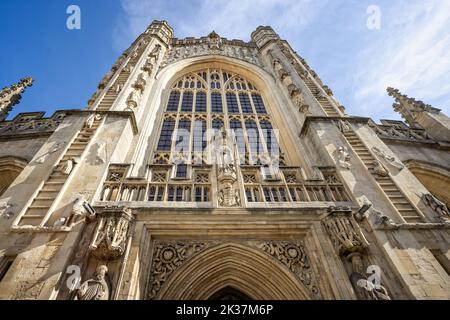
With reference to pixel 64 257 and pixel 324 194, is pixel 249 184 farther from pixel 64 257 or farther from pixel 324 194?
pixel 64 257

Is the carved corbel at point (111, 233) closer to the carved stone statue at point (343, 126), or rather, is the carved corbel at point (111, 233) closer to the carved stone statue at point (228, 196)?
the carved stone statue at point (228, 196)

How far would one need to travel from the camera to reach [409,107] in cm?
1437

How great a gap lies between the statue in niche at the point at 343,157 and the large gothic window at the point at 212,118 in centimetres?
297

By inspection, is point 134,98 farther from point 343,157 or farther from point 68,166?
point 343,157

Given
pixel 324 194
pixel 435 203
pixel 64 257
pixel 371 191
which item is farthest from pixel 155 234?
pixel 435 203

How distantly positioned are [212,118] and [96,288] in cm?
955

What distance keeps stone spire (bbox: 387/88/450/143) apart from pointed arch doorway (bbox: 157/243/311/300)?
11507mm

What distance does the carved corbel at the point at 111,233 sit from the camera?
16.4 ft

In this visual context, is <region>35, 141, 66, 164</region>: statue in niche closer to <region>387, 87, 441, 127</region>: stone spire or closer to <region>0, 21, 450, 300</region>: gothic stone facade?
<region>0, 21, 450, 300</region>: gothic stone facade

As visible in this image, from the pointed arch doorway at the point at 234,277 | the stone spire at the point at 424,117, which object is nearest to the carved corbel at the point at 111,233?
the pointed arch doorway at the point at 234,277

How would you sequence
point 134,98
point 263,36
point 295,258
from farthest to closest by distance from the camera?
point 263,36 → point 134,98 → point 295,258

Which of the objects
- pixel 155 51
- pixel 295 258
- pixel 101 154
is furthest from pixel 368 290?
pixel 155 51

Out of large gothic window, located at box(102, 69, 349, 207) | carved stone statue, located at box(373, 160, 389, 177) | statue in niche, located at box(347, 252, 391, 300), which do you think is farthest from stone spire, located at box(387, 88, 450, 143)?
statue in niche, located at box(347, 252, 391, 300)

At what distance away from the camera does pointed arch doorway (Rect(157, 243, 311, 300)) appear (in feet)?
17.6
